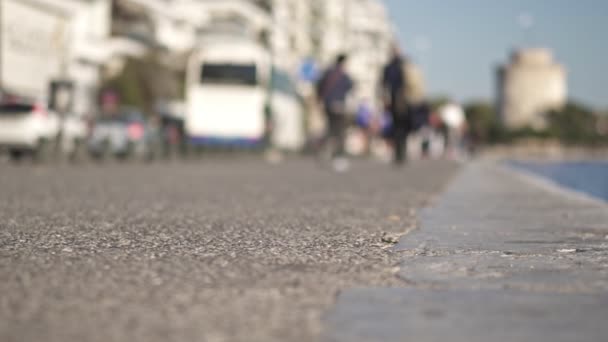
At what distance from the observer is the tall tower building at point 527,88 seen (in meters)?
165

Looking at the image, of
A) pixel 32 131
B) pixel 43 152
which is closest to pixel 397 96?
pixel 43 152

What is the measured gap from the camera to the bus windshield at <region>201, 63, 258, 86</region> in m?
31.3

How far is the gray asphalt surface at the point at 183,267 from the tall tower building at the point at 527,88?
524ft

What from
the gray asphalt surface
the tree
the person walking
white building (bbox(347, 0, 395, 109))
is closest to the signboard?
the person walking

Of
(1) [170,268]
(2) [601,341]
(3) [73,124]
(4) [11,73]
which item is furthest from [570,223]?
(4) [11,73]

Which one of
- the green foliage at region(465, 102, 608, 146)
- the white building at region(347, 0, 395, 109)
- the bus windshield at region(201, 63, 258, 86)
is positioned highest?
the white building at region(347, 0, 395, 109)

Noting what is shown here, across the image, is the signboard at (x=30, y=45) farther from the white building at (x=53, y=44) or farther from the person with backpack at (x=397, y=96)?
the person with backpack at (x=397, y=96)

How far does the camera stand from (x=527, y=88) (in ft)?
547

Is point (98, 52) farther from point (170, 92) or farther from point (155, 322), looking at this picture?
point (155, 322)

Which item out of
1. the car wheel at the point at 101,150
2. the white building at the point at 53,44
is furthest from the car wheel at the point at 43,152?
the white building at the point at 53,44

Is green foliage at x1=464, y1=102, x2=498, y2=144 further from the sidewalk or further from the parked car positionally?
the sidewalk

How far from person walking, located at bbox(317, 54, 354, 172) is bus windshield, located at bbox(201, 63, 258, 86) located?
1360cm

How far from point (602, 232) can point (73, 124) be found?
1744 centimetres

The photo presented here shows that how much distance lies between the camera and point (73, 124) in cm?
2127
